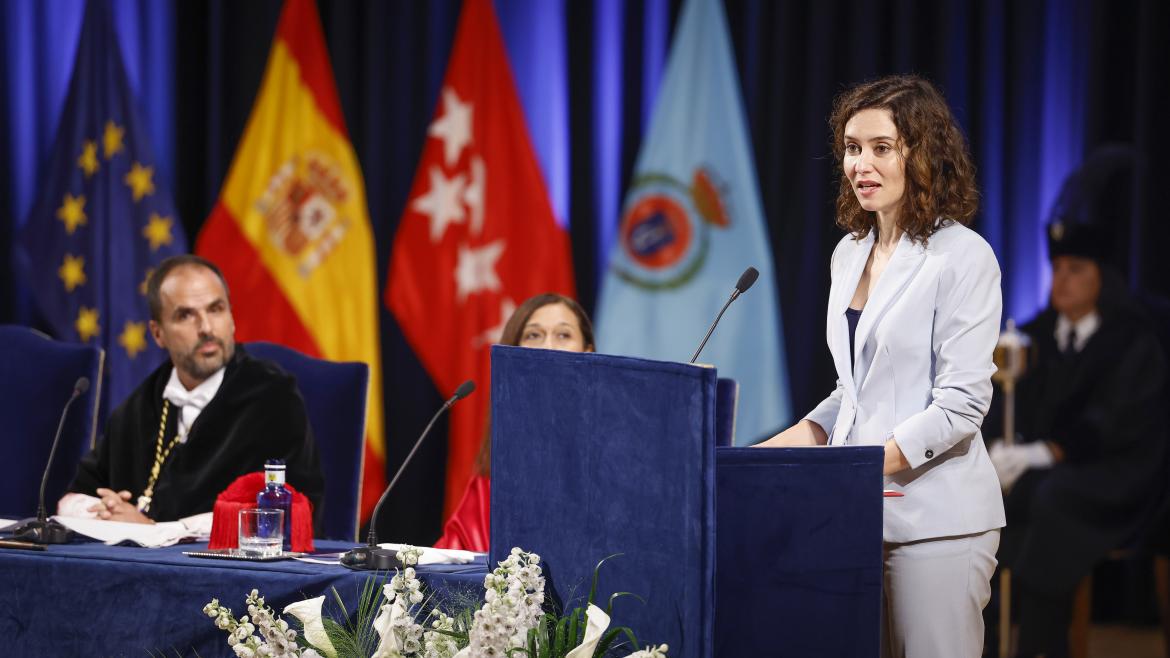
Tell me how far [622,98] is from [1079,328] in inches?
84.1

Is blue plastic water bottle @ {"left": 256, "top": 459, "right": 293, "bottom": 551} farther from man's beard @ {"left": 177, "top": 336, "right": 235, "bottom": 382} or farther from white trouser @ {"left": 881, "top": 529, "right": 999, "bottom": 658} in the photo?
white trouser @ {"left": 881, "top": 529, "right": 999, "bottom": 658}

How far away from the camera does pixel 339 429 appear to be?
3.66 m

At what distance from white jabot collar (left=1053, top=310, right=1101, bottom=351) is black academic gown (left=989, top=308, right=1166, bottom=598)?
24 millimetres

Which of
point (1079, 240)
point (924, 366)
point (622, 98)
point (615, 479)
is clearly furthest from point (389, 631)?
point (622, 98)

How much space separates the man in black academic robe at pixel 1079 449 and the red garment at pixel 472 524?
8.62ft

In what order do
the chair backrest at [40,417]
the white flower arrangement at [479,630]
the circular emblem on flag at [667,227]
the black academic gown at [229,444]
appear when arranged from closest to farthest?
the white flower arrangement at [479,630] → the black academic gown at [229,444] → the chair backrest at [40,417] → the circular emblem on flag at [667,227]

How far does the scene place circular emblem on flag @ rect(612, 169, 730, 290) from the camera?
221 inches

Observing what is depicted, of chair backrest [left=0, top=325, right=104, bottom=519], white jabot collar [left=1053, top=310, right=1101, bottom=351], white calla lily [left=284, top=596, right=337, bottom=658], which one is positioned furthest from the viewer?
white jabot collar [left=1053, top=310, right=1101, bottom=351]

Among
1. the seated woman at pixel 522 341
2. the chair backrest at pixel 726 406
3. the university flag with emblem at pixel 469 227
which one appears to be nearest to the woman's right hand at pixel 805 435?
the chair backrest at pixel 726 406

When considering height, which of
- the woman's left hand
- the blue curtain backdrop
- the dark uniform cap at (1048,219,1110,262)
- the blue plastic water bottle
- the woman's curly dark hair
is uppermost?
the blue curtain backdrop

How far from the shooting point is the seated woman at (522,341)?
3.32 metres

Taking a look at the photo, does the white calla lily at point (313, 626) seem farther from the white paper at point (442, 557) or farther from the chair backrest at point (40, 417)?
the chair backrest at point (40, 417)

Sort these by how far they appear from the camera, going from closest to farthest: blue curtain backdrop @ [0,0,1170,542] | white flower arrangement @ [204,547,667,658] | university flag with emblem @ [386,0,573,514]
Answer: white flower arrangement @ [204,547,667,658] → blue curtain backdrop @ [0,0,1170,542] → university flag with emblem @ [386,0,573,514]

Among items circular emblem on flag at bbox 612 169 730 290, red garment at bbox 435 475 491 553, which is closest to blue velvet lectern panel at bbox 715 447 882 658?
red garment at bbox 435 475 491 553
